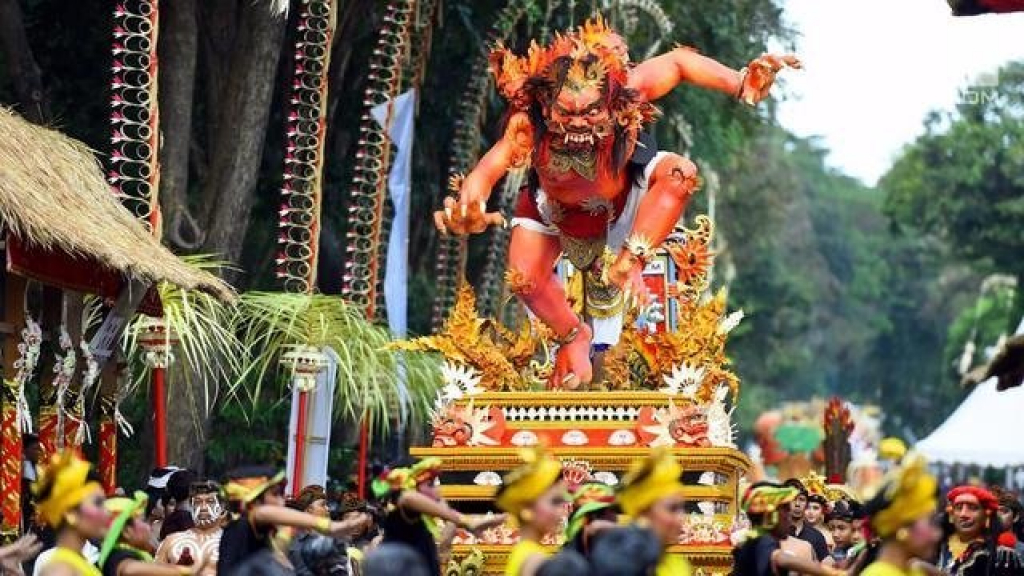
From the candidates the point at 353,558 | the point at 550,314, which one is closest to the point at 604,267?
the point at 550,314

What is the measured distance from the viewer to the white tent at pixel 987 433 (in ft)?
95.1

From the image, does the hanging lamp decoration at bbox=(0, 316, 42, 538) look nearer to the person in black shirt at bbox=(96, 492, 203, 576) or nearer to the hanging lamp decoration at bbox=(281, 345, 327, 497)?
the hanging lamp decoration at bbox=(281, 345, 327, 497)

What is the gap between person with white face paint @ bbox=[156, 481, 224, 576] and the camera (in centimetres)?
1526

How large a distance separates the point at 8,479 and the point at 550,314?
13.5ft

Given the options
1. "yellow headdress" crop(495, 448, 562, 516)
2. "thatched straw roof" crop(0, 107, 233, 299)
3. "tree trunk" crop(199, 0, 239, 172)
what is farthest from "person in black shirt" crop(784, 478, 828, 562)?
"tree trunk" crop(199, 0, 239, 172)

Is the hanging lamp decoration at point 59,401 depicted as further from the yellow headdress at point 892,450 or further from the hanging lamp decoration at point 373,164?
the yellow headdress at point 892,450

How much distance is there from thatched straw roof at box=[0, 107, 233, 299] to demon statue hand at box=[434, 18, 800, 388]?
2.05 metres

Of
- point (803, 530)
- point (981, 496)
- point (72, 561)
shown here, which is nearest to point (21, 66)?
point (803, 530)

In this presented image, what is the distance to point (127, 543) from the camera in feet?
41.4

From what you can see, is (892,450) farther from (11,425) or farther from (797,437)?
(797,437)

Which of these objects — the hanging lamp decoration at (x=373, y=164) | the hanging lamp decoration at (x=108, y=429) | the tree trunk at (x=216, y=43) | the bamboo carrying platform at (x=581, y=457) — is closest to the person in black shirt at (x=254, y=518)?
the bamboo carrying platform at (x=581, y=457)

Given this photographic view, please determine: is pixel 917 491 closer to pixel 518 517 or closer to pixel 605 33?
pixel 518 517

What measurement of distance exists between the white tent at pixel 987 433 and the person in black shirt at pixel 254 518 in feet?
55.1

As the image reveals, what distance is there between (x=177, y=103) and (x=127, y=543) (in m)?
12.1
